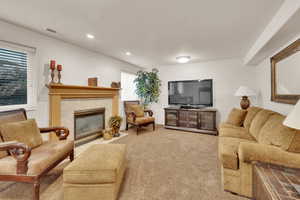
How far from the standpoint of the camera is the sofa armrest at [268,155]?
1.29 meters

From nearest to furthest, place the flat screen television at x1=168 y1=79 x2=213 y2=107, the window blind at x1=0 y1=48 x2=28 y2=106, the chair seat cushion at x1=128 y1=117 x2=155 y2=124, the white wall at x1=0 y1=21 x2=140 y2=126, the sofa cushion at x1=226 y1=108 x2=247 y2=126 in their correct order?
1. the window blind at x1=0 y1=48 x2=28 y2=106
2. the white wall at x1=0 y1=21 x2=140 y2=126
3. the sofa cushion at x1=226 y1=108 x2=247 y2=126
4. the chair seat cushion at x1=128 y1=117 x2=155 y2=124
5. the flat screen television at x1=168 y1=79 x2=213 y2=107

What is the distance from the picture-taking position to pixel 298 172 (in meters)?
1.10

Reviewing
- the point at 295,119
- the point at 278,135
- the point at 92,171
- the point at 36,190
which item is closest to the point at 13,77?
the point at 36,190

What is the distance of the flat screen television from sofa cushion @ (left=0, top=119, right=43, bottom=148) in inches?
153

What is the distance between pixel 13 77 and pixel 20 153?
5.35ft

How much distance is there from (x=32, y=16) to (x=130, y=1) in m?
1.57

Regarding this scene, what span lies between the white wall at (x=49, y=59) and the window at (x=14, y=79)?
5.7 inches

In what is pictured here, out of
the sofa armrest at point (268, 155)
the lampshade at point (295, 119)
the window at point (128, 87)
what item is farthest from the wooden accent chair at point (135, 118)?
the lampshade at point (295, 119)

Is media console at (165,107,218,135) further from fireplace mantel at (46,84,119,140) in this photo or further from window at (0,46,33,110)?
window at (0,46,33,110)

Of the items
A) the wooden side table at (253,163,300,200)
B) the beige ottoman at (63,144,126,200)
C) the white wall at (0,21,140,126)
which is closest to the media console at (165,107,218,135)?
the white wall at (0,21,140,126)

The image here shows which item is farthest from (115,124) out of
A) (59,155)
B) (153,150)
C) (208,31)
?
(208,31)

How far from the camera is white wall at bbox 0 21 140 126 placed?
2283 mm

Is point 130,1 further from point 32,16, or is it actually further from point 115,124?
point 115,124

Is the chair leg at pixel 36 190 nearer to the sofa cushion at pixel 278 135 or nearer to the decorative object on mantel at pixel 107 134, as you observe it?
the decorative object on mantel at pixel 107 134
